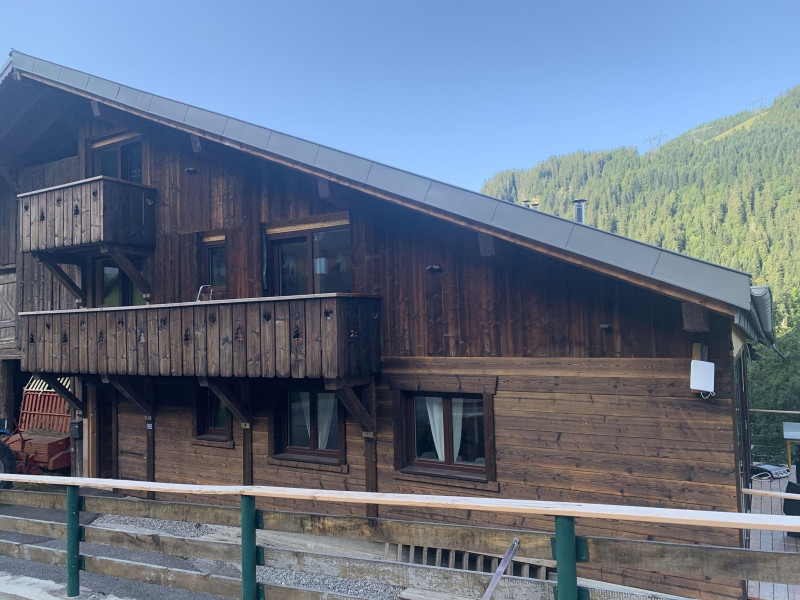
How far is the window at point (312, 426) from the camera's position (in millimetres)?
9055

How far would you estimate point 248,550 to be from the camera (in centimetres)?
365

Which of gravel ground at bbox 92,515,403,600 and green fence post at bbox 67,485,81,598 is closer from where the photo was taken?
green fence post at bbox 67,485,81,598

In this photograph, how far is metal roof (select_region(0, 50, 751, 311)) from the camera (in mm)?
5332

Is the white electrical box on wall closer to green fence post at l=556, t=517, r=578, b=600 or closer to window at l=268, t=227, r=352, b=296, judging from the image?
green fence post at l=556, t=517, r=578, b=600

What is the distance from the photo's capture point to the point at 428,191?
702cm

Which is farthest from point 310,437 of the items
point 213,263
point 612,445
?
point 612,445

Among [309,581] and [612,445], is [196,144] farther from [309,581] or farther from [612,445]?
[612,445]

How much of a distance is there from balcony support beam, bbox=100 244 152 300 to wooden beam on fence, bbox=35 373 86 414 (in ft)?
8.06

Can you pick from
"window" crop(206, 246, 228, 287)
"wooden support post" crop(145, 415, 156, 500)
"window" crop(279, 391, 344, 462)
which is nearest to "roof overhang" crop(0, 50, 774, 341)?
"window" crop(206, 246, 228, 287)

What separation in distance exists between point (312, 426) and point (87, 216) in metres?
5.63

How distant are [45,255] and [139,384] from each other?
10.5ft

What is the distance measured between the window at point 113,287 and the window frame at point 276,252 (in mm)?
3620

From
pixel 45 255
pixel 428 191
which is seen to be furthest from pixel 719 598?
pixel 45 255

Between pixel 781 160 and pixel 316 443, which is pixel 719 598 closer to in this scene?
pixel 316 443
